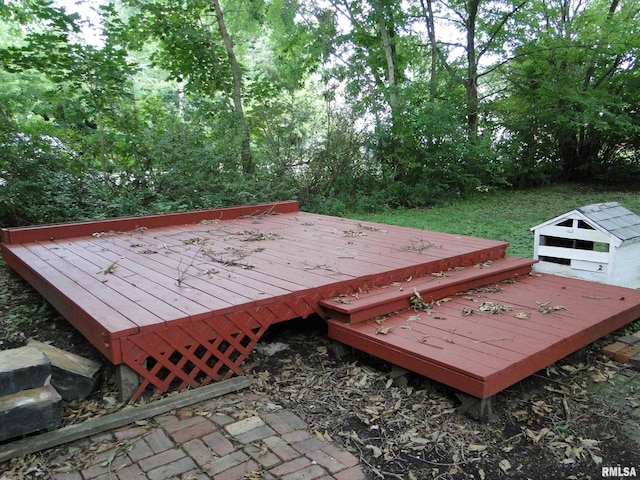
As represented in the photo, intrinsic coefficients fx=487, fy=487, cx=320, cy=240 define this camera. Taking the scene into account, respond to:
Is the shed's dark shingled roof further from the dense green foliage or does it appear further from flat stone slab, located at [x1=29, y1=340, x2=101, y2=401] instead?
the dense green foliage

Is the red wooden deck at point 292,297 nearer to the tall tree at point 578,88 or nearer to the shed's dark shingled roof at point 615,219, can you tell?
the shed's dark shingled roof at point 615,219

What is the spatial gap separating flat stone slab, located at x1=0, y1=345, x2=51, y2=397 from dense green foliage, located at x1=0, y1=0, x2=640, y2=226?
4.19 m

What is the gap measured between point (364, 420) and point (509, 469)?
0.63 meters

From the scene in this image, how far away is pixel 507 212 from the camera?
8234 millimetres

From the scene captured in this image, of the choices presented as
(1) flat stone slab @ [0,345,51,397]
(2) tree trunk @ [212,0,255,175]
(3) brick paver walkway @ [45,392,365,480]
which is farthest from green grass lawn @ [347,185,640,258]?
(1) flat stone slab @ [0,345,51,397]

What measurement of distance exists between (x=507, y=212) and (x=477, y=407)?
662cm

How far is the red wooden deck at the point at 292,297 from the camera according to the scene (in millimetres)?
2355

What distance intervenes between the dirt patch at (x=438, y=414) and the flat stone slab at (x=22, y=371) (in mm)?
237

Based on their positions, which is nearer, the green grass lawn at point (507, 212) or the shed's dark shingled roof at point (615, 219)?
the shed's dark shingled roof at point (615, 219)

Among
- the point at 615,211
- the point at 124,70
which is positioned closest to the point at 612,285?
the point at 615,211

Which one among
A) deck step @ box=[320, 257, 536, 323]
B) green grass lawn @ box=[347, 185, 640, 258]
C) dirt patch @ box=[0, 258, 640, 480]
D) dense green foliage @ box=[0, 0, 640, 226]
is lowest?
dirt patch @ box=[0, 258, 640, 480]

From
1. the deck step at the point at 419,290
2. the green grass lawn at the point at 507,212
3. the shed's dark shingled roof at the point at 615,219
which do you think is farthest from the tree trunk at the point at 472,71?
the deck step at the point at 419,290

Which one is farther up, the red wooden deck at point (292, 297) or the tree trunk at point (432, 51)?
the tree trunk at point (432, 51)

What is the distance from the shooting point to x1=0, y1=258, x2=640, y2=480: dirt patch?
193 cm
